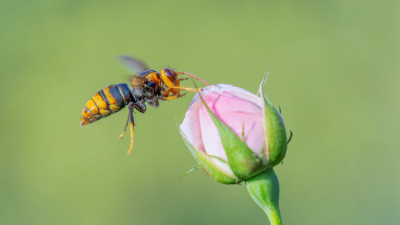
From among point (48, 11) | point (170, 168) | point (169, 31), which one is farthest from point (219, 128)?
point (48, 11)

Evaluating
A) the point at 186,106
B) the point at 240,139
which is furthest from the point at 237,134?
the point at 186,106

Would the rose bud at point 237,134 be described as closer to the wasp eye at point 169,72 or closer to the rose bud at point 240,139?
the rose bud at point 240,139

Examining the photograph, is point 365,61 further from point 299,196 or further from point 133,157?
point 133,157

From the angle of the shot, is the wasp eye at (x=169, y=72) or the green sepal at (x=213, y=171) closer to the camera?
the green sepal at (x=213, y=171)

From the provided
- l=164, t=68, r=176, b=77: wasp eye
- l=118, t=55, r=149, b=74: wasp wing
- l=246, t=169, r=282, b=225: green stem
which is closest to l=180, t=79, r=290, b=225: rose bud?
l=246, t=169, r=282, b=225: green stem

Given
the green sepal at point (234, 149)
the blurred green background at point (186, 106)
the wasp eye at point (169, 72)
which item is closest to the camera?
the green sepal at point (234, 149)

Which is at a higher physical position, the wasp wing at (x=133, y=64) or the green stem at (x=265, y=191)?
the wasp wing at (x=133, y=64)

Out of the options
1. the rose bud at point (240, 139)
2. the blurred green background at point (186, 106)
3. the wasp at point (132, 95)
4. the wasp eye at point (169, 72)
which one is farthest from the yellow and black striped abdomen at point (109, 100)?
the blurred green background at point (186, 106)

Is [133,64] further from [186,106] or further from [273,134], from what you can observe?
[186,106]

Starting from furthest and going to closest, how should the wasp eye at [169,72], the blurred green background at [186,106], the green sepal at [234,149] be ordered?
the blurred green background at [186,106] < the wasp eye at [169,72] < the green sepal at [234,149]
